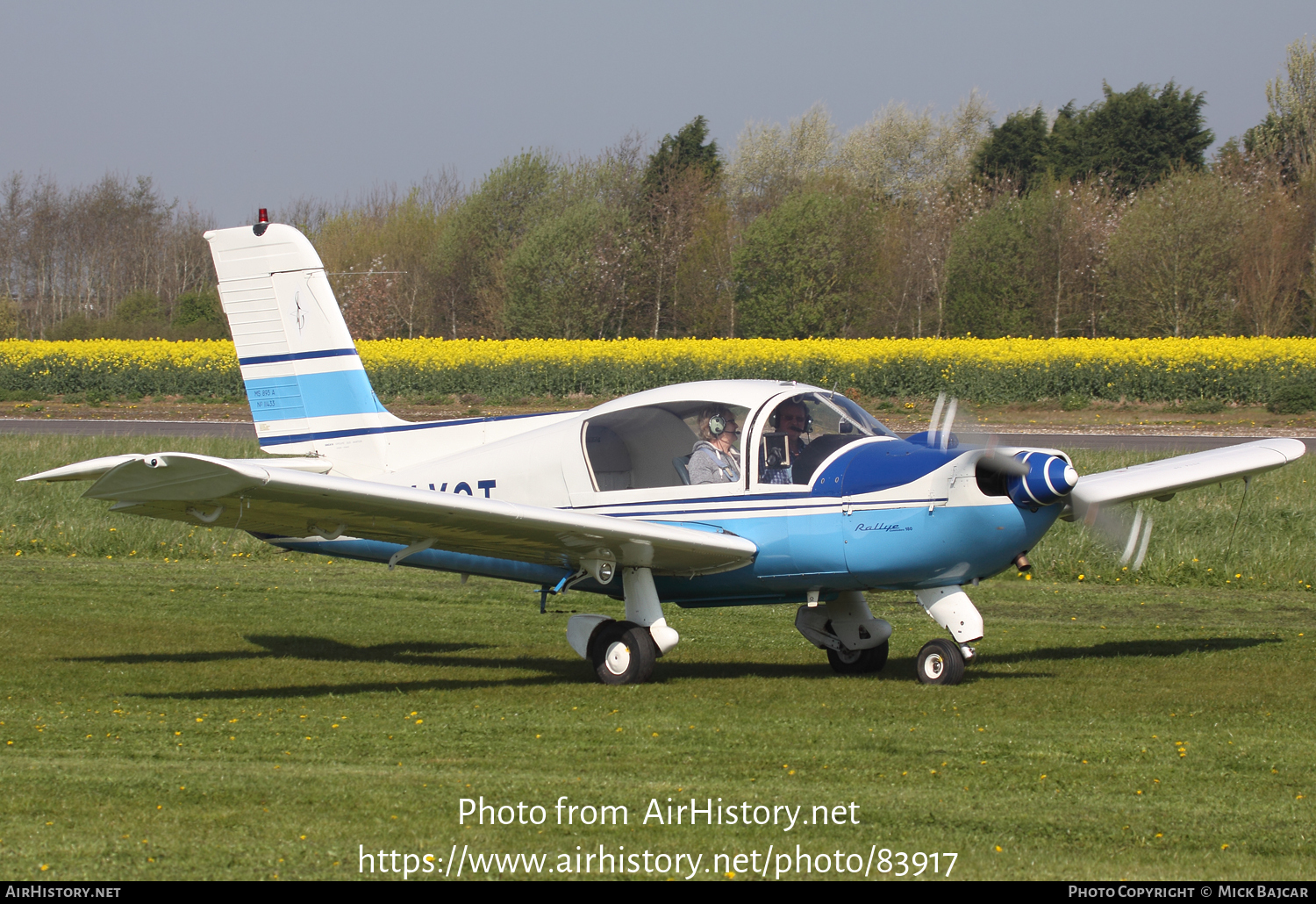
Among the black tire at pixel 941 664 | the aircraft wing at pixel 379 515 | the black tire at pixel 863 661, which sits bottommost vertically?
the black tire at pixel 863 661

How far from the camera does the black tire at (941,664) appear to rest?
→ 8.86 m

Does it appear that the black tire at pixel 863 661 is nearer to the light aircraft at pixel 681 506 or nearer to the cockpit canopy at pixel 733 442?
the light aircraft at pixel 681 506

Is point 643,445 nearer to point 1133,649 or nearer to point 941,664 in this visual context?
point 941,664

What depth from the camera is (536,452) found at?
9.84 m

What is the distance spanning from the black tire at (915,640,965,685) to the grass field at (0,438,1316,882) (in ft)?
0.39

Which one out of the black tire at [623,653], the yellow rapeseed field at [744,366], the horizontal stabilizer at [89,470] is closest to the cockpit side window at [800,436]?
the black tire at [623,653]

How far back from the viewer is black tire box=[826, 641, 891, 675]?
32.1 ft

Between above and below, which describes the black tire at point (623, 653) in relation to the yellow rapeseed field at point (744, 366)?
below

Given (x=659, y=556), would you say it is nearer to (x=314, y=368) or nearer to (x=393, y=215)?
(x=314, y=368)

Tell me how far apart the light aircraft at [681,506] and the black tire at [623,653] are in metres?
0.01

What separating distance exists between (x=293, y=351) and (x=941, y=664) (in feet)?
21.1

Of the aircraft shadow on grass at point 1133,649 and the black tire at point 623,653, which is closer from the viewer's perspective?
the black tire at point 623,653

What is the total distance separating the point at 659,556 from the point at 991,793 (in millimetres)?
3568

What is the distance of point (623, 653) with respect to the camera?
9.16 m
